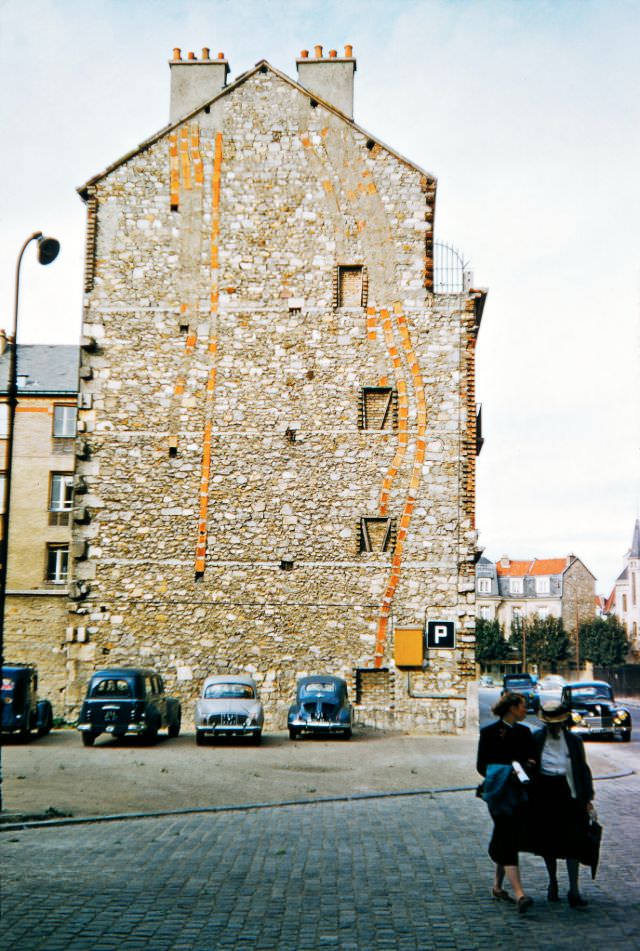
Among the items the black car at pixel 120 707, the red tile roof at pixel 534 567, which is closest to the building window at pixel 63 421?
the black car at pixel 120 707

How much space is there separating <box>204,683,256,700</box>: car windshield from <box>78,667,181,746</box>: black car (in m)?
1.22

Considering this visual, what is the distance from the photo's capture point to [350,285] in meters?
28.9

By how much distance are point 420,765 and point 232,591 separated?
958 cm

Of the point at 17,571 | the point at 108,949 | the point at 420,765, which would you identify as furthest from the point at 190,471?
the point at 108,949

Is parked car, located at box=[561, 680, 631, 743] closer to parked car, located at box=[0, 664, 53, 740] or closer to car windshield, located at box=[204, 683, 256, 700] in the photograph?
car windshield, located at box=[204, 683, 256, 700]

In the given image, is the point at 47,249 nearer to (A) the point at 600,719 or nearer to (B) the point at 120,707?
(B) the point at 120,707

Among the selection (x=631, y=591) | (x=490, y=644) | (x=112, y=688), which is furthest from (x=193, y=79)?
(x=631, y=591)

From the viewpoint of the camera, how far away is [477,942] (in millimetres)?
7148

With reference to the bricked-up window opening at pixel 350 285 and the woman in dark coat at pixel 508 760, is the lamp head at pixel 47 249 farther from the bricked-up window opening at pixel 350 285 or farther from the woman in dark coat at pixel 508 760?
the bricked-up window opening at pixel 350 285

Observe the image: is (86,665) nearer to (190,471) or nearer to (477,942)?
(190,471)

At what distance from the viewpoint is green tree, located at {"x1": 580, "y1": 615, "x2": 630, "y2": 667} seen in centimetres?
8531

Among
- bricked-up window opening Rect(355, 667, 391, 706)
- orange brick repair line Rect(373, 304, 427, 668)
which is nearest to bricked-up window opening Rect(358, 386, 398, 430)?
orange brick repair line Rect(373, 304, 427, 668)

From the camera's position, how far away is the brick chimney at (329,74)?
30.4 meters

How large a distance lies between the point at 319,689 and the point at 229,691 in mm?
2329
